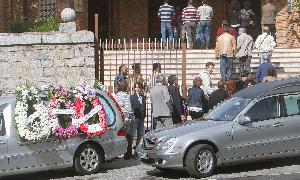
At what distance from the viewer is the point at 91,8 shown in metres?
29.2

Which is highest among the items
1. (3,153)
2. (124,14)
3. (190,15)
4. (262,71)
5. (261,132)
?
(124,14)

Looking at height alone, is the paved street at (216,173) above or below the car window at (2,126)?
below

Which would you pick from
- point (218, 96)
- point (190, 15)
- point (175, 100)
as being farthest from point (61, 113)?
point (190, 15)

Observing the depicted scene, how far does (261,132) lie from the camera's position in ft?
42.9

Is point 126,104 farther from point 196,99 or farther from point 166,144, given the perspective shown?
point 166,144

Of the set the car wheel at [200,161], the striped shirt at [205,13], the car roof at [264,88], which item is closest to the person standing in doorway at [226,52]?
the striped shirt at [205,13]

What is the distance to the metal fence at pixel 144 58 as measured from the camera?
19.1m

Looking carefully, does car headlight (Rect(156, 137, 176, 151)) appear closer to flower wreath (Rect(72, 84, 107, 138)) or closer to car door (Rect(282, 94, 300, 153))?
flower wreath (Rect(72, 84, 107, 138))

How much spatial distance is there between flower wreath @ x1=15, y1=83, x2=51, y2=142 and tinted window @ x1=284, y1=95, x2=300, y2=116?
4.31m

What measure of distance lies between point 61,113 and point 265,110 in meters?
3.67

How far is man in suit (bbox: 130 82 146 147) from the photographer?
15438 mm

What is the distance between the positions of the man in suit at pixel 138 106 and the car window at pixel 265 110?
9.73 ft

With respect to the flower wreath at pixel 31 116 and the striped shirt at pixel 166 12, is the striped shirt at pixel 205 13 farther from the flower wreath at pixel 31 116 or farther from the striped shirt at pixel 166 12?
the flower wreath at pixel 31 116

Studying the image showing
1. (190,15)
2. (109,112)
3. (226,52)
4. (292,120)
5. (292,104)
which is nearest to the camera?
(292,120)
